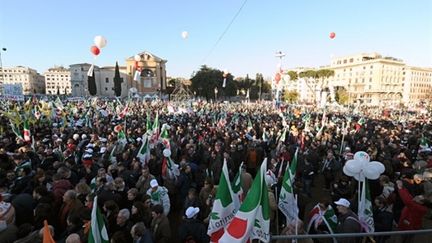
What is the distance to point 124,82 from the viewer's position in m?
103

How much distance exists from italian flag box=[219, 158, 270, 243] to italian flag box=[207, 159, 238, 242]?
2.65ft

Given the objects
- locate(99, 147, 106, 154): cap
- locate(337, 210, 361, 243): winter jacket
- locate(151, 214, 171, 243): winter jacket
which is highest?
locate(99, 147, 106, 154): cap

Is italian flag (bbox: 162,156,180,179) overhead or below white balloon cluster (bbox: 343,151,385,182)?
below

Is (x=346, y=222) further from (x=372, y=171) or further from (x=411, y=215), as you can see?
(x=411, y=215)

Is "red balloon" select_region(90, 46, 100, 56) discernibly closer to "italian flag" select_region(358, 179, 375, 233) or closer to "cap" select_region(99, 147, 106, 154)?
"cap" select_region(99, 147, 106, 154)

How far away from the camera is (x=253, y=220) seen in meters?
3.22

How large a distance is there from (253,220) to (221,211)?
0.96 metres

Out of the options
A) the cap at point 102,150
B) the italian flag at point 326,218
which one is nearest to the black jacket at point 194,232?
the italian flag at point 326,218

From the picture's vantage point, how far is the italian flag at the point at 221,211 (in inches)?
159

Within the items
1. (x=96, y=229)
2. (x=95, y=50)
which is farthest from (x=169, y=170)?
(x=95, y=50)

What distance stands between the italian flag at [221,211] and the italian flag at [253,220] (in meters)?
0.81

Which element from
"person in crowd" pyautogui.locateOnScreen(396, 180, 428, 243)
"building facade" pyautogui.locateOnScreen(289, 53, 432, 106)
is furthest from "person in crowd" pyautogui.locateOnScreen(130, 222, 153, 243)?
"building facade" pyautogui.locateOnScreen(289, 53, 432, 106)

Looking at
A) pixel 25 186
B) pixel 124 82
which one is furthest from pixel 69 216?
pixel 124 82

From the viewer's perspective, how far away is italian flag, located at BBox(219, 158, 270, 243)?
3184 millimetres
